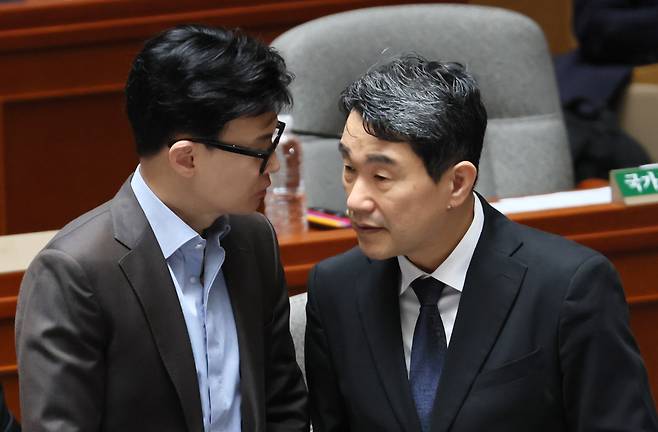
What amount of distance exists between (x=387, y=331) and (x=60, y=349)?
0.37 metres

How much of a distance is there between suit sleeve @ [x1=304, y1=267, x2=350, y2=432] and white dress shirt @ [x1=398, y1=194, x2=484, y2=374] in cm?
11

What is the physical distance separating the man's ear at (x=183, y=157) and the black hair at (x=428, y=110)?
19 centimetres

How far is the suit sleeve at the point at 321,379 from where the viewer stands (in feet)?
5.05

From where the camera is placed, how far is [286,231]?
6.66 feet

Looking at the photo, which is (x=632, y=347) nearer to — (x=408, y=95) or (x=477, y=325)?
(x=477, y=325)

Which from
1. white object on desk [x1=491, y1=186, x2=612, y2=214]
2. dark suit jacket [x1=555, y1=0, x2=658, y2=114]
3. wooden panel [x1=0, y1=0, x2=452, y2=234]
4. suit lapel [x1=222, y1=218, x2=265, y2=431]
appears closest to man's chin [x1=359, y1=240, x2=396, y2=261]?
suit lapel [x1=222, y1=218, x2=265, y2=431]

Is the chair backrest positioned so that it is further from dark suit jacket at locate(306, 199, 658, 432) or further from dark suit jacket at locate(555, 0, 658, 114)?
dark suit jacket at locate(555, 0, 658, 114)

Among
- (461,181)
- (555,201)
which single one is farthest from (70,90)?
(461,181)

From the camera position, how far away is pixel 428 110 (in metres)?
1.38

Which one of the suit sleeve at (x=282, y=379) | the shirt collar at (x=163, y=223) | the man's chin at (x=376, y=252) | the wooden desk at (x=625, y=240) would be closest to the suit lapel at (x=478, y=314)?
the man's chin at (x=376, y=252)

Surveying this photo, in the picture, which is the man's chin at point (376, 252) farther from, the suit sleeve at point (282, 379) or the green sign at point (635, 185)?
the green sign at point (635, 185)

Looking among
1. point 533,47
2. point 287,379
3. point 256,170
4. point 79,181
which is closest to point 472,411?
point 287,379

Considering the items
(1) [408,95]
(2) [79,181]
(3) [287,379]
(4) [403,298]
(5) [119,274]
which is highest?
(1) [408,95]

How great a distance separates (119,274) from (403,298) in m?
0.33
